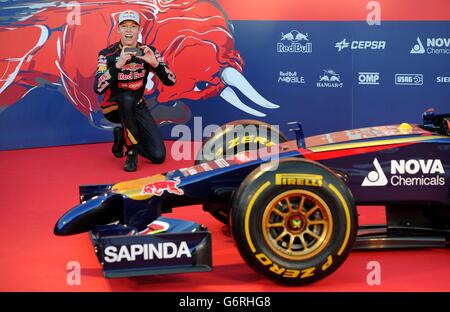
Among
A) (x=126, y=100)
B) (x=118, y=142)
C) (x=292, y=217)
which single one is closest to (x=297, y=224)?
(x=292, y=217)

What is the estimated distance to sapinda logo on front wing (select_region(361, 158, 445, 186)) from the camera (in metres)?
4.71

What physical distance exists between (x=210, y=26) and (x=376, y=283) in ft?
16.8

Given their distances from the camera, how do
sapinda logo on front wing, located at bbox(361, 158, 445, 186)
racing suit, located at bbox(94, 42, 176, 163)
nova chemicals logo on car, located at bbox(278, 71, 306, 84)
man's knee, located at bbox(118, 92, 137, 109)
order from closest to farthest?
sapinda logo on front wing, located at bbox(361, 158, 445, 186)
racing suit, located at bbox(94, 42, 176, 163)
man's knee, located at bbox(118, 92, 137, 109)
nova chemicals logo on car, located at bbox(278, 71, 306, 84)

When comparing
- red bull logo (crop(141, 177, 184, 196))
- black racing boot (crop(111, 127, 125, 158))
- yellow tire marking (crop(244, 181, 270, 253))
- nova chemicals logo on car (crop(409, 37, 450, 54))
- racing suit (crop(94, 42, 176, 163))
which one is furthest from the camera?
nova chemicals logo on car (crop(409, 37, 450, 54))

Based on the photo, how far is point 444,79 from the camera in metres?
8.52

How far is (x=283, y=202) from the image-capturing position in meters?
4.31

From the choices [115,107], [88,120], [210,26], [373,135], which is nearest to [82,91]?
[88,120]

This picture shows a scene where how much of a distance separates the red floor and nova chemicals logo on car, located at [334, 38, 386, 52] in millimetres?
2984

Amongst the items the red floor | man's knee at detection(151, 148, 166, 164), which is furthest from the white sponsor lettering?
man's knee at detection(151, 148, 166, 164)

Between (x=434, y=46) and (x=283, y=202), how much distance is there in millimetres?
4839

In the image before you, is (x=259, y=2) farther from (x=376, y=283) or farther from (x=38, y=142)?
(x=376, y=283)

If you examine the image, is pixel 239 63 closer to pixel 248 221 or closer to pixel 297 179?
pixel 297 179

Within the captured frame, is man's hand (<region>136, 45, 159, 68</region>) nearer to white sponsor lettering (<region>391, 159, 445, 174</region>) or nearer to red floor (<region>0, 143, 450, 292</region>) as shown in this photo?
red floor (<region>0, 143, 450, 292</region>)
